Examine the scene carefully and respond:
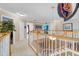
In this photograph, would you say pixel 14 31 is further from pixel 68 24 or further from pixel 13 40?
pixel 68 24

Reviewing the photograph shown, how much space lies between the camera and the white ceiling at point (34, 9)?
68.1 inches

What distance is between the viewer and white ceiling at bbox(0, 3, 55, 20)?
1.73 m

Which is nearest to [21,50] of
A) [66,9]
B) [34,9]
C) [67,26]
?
[34,9]

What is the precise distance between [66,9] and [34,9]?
0.42 meters

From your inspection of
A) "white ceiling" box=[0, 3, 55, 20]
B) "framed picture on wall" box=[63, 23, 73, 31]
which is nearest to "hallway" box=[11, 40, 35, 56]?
"white ceiling" box=[0, 3, 55, 20]

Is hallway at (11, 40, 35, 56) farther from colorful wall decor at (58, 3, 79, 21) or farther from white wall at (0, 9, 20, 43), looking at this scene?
colorful wall decor at (58, 3, 79, 21)

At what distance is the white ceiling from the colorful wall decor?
0.11 meters

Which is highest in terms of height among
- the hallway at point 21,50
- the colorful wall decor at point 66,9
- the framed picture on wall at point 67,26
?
the colorful wall decor at point 66,9

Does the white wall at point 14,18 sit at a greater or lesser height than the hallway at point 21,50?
greater

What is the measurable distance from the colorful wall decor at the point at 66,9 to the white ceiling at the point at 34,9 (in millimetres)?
105

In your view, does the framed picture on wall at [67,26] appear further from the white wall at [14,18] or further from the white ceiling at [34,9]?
the white wall at [14,18]

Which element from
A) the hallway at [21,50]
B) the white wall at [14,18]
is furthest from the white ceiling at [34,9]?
the hallway at [21,50]

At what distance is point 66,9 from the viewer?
1752mm

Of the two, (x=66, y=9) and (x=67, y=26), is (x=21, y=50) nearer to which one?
(x=67, y=26)
